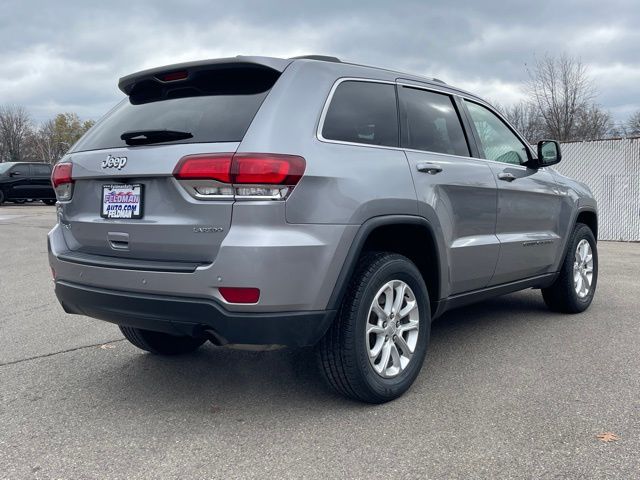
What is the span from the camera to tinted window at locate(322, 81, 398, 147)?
3.21 m

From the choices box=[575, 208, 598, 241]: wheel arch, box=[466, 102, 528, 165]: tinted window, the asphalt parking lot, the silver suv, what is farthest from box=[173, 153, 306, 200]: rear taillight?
box=[575, 208, 598, 241]: wheel arch

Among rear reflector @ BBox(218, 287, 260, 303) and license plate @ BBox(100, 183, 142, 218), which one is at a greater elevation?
license plate @ BBox(100, 183, 142, 218)

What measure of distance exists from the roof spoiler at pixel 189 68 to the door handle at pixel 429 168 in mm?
966

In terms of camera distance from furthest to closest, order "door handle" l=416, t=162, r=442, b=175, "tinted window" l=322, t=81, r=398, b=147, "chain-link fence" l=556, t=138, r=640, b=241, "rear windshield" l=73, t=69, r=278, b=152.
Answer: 1. "chain-link fence" l=556, t=138, r=640, b=241
2. "door handle" l=416, t=162, r=442, b=175
3. "tinted window" l=322, t=81, r=398, b=147
4. "rear windshield" l=73, t=69, r=278, b=152

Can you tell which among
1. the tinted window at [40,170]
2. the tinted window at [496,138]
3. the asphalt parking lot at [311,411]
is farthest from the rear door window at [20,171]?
the tinted window at [496,138]

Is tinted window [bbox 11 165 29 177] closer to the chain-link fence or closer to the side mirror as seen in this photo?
the chain-link fence

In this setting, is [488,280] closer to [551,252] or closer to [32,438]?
[551,252]

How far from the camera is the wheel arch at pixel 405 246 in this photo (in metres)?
3.03

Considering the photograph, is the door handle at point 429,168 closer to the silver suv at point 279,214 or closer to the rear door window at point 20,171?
the silver suv at point 279,214

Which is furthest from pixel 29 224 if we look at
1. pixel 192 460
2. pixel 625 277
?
pixel 192 460

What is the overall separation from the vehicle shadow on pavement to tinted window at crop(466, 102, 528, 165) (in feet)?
4.51

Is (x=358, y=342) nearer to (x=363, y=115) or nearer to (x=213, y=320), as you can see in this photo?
(x=213, y=320)

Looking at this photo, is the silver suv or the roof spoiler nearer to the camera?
the silver suv

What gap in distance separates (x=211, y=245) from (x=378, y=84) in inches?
58.6
